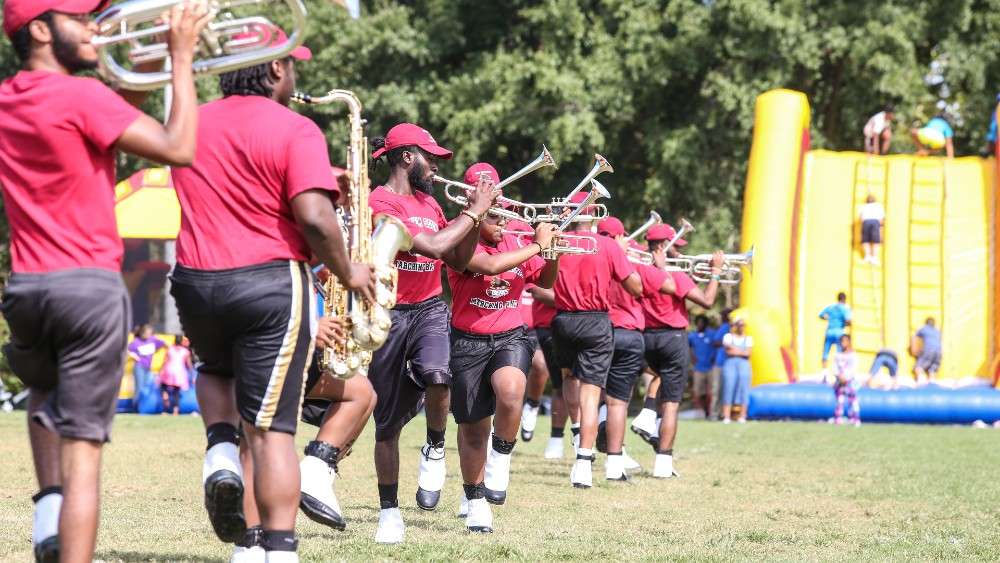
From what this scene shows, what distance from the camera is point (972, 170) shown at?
24.5 metres

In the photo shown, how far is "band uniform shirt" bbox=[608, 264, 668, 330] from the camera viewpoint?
12.0m

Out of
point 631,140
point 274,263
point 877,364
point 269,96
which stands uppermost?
point 631,140

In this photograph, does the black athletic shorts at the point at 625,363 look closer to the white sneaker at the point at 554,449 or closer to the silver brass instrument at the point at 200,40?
the white sneaker at the point at 554,449

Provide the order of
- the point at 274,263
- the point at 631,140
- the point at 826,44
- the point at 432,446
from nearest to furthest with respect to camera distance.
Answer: the point at 274,263 → the point at 432,446 → the point at 826,44 → the point at 631,140

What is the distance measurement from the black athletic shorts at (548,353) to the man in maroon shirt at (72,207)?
29.2 ft

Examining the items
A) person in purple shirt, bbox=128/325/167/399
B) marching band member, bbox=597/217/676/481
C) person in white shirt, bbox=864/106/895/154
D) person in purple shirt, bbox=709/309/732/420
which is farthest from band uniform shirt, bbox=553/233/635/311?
person in white shirt, bbox=864/106/895/154

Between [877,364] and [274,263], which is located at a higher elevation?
[274,263]

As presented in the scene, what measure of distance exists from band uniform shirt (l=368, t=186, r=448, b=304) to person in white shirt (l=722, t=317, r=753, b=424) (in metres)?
13.8

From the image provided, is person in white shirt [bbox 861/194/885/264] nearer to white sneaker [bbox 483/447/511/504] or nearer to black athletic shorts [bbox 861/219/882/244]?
black athletic shorts [bbox 861/219/882/244]

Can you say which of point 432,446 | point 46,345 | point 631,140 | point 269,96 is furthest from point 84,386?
point 631,140

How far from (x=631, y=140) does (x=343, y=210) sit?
2322 centimetres

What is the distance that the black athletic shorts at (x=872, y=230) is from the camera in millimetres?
23547

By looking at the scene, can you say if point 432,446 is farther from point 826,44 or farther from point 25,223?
point 826,44

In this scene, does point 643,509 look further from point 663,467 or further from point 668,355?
point 668,355
